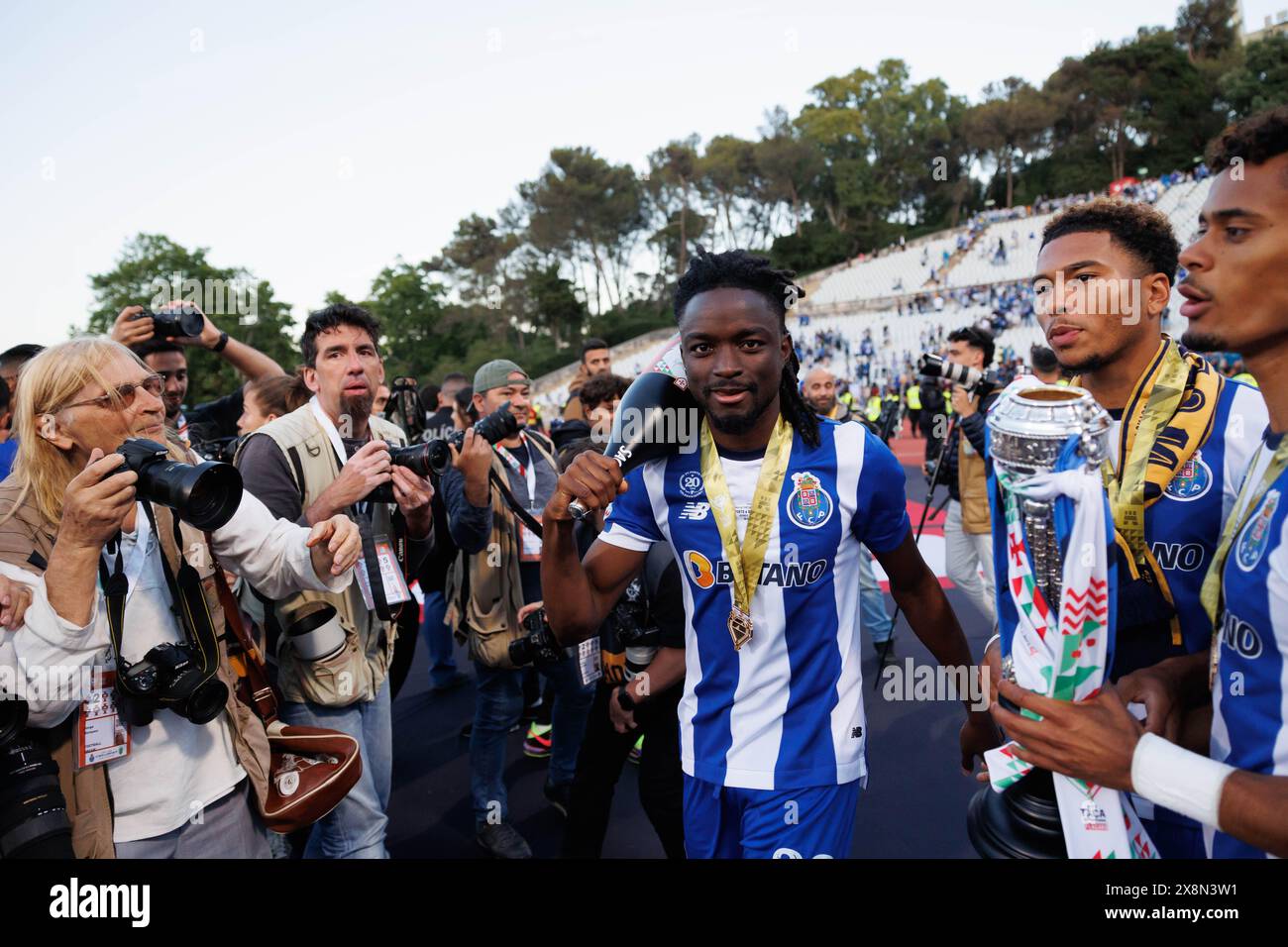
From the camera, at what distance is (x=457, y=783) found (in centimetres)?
430

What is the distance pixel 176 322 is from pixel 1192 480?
369 cm

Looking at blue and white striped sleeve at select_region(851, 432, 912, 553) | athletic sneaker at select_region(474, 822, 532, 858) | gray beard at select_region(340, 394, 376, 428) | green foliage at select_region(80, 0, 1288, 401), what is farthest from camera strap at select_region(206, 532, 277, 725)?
green foliage at select_region(80, 0, 1288, 401)

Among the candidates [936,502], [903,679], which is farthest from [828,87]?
[903,679]

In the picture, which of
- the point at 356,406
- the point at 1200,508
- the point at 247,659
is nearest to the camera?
the point at 1200,508

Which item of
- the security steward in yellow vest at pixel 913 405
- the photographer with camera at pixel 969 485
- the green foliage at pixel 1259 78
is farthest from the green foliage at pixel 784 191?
the photographer with camera at pixel 969 485

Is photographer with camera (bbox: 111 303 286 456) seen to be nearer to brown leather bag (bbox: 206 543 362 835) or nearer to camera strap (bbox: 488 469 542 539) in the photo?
brown leather bag (bbox: 206 543 362 835)

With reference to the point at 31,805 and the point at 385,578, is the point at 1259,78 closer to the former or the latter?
the point at 385,578

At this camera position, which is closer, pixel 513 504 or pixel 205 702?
pixel 205 702

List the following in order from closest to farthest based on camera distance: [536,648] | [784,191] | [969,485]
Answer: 1. [536,648]
2. [969,485]
3. [784,191]

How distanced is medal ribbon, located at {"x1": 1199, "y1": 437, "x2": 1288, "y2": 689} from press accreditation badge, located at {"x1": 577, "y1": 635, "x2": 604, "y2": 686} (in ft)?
7.63

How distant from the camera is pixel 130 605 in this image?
194 cm

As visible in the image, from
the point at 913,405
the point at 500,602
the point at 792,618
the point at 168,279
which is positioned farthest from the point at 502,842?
the point at 168,279

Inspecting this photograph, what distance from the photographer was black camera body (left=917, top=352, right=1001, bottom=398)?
304 cm
